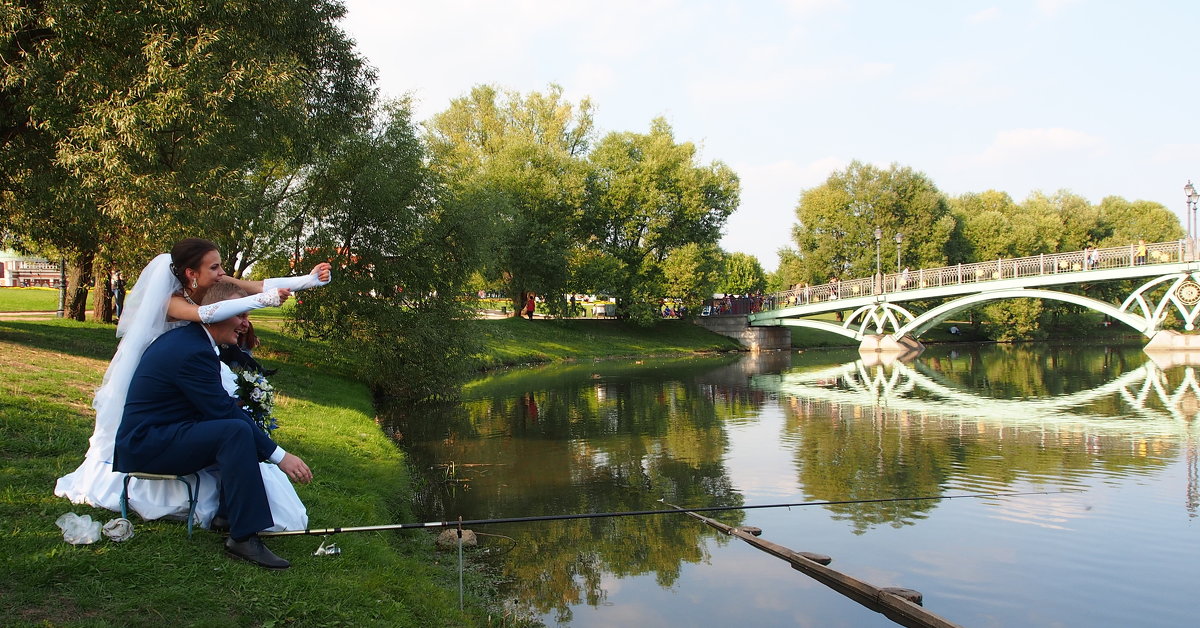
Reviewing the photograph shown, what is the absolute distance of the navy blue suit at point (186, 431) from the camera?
449 cm

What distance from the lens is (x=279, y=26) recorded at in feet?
45.7

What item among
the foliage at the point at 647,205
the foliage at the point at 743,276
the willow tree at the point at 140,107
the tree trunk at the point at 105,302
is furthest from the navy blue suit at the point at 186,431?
the foliage at the point at 743,276

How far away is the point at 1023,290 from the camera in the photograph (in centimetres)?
3875

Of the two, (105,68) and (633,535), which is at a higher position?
(105,68)

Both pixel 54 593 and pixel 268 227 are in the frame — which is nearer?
pixel 54 593

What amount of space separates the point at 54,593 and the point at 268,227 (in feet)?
37.3

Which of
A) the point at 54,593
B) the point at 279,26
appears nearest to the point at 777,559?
the point at 54,593

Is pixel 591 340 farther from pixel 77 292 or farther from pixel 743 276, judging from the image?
pixel 743 276

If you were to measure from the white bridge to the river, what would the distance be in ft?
50.2

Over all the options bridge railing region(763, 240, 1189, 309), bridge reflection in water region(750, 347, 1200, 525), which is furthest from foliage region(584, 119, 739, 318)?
bridge reflection in water region(750, 347, 1200, 525)

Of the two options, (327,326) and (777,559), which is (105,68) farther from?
(777,559)

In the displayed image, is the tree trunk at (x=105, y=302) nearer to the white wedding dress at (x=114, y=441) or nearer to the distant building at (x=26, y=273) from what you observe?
the white wedding dress at (x=114, y=441)

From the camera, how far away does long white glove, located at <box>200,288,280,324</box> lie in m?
4.66

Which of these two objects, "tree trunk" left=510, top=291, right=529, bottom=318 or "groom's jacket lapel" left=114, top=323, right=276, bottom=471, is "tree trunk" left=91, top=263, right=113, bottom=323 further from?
"tree trunk" left=510, top=291, right=529, bottom=318
